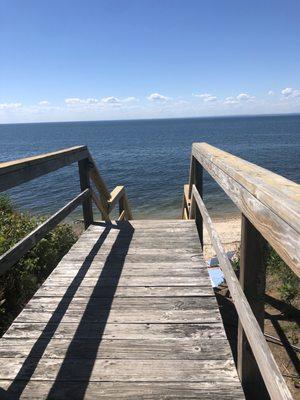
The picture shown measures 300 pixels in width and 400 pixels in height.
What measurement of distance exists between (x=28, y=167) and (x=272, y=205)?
1953mm

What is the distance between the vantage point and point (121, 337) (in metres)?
2.75

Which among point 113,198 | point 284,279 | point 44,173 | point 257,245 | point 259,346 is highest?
point 44,173

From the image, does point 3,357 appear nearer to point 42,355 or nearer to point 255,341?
point 42,355

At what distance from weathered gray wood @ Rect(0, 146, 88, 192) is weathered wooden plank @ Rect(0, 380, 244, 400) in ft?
3.89

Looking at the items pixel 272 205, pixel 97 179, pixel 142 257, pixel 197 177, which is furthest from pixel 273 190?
pixel 97 179

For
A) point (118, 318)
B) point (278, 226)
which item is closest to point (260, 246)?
point (278, 226)

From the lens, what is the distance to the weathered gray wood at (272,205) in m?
1.11

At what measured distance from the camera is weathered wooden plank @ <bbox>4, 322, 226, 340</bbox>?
2746 millimetres

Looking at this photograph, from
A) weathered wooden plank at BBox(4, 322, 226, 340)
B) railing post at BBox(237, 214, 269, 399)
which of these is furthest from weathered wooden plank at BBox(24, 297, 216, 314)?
railing post at BBox(237, 214, 269, 399)

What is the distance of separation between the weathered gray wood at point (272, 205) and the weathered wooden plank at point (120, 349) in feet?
3.61

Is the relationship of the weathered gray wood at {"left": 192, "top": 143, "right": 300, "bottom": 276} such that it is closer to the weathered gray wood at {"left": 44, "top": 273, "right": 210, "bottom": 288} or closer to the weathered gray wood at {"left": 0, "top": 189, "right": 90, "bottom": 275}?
the weathered gray wood at {"left": 0, "top": 189, "right": 90, "bottom": 275}

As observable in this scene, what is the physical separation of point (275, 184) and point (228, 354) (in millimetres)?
1442

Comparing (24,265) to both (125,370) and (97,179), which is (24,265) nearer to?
(97,179)

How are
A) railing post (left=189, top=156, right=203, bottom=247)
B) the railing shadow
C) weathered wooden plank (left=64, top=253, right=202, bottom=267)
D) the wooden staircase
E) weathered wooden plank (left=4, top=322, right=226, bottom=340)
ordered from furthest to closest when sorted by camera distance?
railing post (left=189, top=156, right=203, bottom=247)
weathered wooden plank (left=64, top=253, right=202, bottom=267)
weathered wooden plank (left=4, top=322, right=226, bottom=340)
the railing shadow
the wooden staircase
